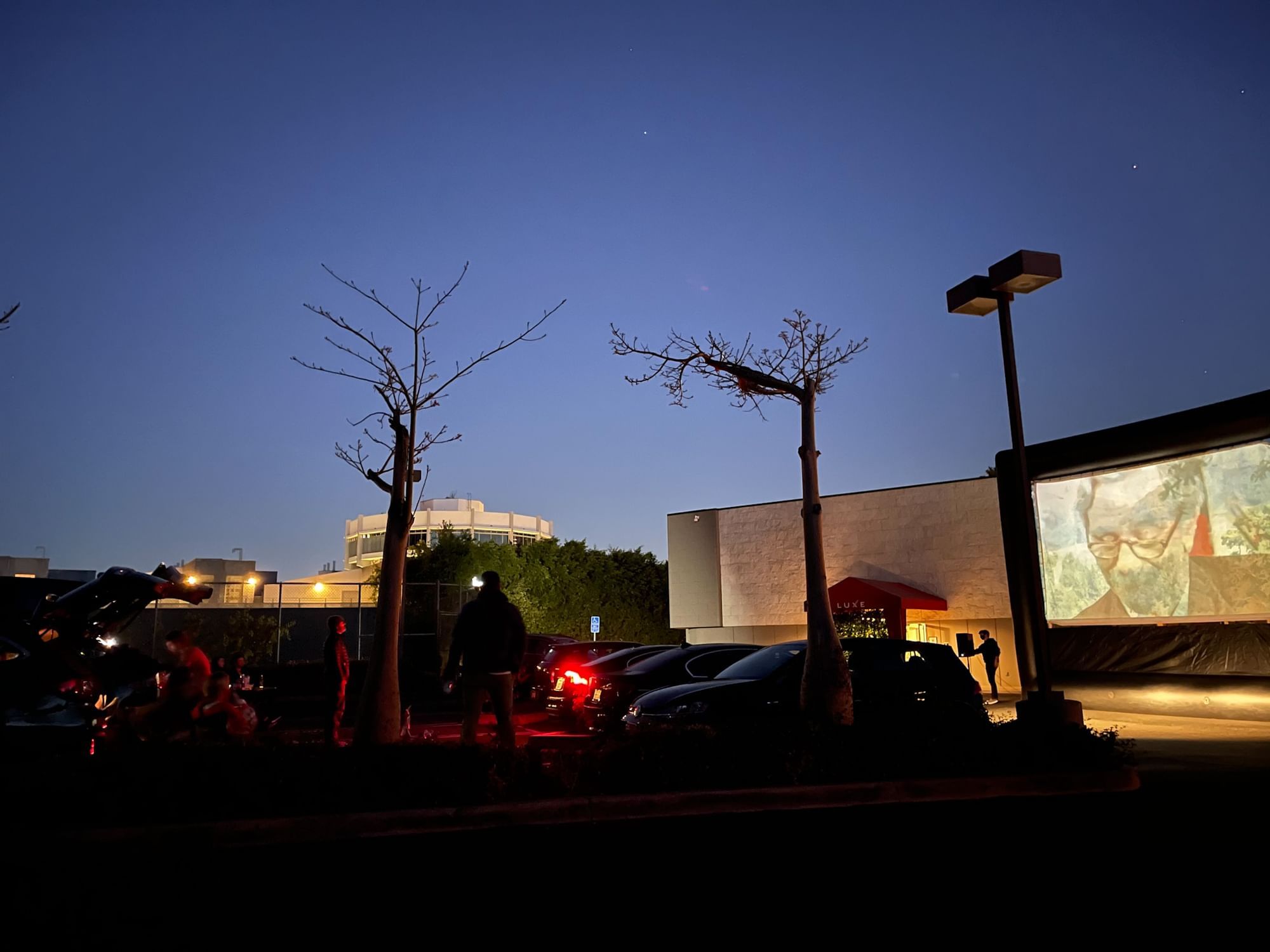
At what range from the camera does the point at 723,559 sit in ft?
112

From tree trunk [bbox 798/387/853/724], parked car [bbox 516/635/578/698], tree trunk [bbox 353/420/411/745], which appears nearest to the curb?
tree trunk [bbox 798/387/853/724]

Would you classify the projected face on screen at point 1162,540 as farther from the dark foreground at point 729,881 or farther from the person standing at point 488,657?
the person standing at point 488,657

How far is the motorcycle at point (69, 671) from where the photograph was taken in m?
7.45

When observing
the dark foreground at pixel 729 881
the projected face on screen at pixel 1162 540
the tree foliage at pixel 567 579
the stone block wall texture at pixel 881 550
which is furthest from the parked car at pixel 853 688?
the tree foliage at pixel 567 579

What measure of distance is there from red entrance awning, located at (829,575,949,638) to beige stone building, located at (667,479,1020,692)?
0.09ft

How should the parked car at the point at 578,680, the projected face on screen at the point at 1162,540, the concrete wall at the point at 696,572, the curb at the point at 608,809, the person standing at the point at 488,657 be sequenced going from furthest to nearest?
the concrete wall at the point at 696,572
the projected face on screen at the point at 1162,540
the parked car at the point at 578,680
the person standing at the point at 488,657
the curb at the point at 608,809

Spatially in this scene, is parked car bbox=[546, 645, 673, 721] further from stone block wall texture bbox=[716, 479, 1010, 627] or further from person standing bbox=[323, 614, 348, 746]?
stone block wall texture bbox=[716, 479, 1010, 627]

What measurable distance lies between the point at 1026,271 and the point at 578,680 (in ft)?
25.9

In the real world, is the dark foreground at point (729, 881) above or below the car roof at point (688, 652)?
below

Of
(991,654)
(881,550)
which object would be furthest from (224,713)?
(881,550)

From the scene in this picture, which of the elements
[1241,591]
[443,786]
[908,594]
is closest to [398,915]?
[443,786]

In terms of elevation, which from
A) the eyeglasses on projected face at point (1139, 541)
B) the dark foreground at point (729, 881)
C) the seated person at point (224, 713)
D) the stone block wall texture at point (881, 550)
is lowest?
the dark foreground at point (729, 881)

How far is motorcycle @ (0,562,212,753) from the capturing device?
7449 millimetres

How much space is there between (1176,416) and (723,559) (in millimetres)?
17933
